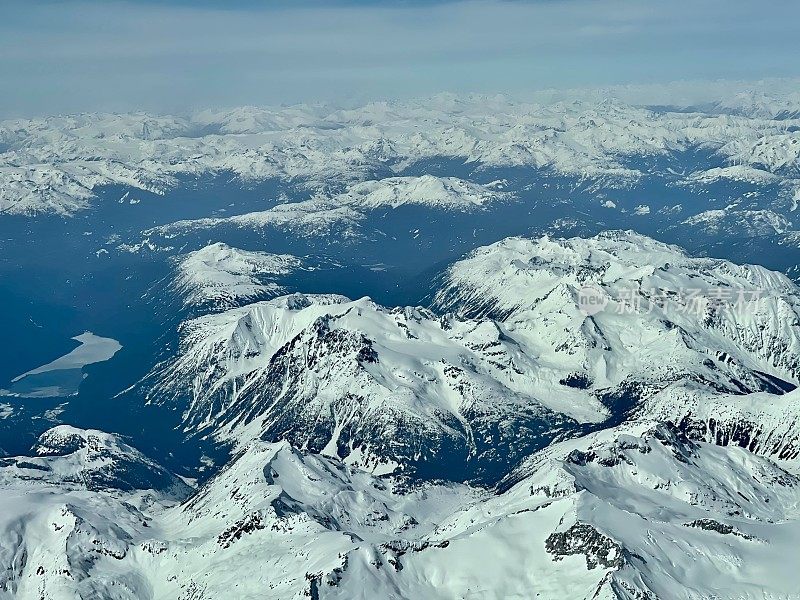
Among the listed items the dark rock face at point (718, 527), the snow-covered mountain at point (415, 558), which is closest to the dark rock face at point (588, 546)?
the snow-covered mountain at point (415, 558)

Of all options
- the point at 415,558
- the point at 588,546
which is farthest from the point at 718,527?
the point at 415,558

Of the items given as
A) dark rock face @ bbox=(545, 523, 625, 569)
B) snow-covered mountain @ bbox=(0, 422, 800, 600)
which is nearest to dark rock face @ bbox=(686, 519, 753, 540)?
snow-covered mountain @ bbox=(0, 422, 800, 600)

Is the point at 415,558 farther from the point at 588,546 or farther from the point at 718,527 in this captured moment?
the point at 718,527

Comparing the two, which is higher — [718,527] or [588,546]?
[588,546]

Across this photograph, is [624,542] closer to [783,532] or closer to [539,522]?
[539,522]

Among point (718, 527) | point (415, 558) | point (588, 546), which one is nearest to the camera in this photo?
point (588, 546)

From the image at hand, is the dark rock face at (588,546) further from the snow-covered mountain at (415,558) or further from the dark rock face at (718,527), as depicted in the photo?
the dark rock face at (718,527)

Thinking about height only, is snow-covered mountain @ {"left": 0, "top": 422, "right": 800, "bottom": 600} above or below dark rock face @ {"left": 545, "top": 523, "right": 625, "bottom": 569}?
below

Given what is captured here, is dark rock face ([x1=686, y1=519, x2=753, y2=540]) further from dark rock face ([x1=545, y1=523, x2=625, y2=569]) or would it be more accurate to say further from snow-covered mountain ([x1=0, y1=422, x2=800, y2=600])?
dark rock face ([x1=545, y1=523, x2=625, y2=569])

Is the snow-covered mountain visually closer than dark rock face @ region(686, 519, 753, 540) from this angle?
Yes

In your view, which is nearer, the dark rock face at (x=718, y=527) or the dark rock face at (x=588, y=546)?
the dark rock face at (x=588, y=546)
